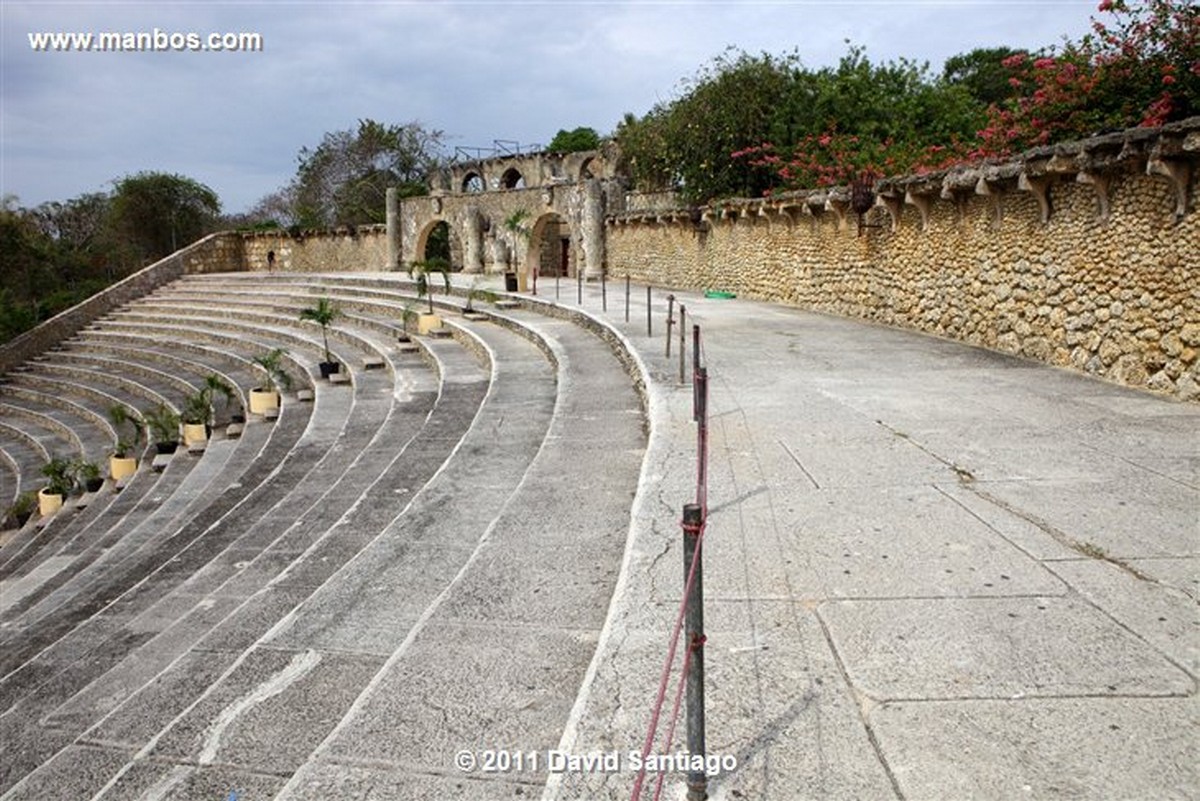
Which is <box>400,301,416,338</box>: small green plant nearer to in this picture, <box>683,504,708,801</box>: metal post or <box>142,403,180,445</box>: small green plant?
<box>142,403,180,445</box>: small green plant

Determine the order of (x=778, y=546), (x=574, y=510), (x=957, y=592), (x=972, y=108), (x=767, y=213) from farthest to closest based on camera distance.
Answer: (x=972, y=108) → (x=767, y=213) → (x=574, y=510) → (x=778, y=546) → (x=957, y=592)

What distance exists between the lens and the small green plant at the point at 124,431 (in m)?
14.0

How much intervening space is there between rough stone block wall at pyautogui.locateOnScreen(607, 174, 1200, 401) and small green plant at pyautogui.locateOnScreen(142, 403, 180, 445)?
11632mm

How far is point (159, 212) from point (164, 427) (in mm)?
29418

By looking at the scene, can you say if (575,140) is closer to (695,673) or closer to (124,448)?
(124,448)

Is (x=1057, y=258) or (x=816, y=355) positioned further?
(x=816, y=355)

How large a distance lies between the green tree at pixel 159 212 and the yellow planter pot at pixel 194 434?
94.6 feet

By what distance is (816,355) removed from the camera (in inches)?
400

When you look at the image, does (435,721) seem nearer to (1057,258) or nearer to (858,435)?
(858,435)

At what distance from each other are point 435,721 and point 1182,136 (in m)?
7.32

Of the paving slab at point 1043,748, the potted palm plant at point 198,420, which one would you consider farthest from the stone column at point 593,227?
the paving slab at point 1043,748

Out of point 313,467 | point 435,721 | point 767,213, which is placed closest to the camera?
point 435,721

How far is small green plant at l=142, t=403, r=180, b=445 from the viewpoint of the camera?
13867 mm

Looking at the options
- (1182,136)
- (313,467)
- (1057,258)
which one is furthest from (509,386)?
(1182,136)
